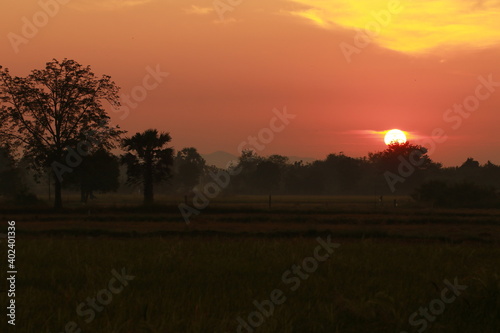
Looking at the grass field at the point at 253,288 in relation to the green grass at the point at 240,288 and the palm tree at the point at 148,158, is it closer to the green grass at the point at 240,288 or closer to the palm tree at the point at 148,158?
the green grass at the point at 240,288

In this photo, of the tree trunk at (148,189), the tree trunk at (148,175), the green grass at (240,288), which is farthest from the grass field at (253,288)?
the tree trunk at (148,175)

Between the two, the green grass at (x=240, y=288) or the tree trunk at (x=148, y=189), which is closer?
the green grass at (x=240, y=288)

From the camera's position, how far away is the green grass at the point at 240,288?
272 inches

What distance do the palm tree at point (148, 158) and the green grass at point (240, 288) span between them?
40.2m

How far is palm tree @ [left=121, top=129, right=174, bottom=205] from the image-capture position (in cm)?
5481

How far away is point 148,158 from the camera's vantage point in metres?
55.2

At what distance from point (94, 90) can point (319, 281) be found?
44921 millimetres

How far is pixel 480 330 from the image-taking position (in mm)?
7039

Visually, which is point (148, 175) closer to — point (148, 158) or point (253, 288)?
point (148, 158)

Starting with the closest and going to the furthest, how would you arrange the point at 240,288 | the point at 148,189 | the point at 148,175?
the point at 240,288 < the point at 148,189 < the point at 148,175

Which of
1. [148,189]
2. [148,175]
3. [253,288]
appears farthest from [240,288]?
[148,175]

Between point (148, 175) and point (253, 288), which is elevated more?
point (148, 175)

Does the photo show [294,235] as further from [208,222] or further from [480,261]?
[480,261]

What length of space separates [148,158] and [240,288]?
155 feet
